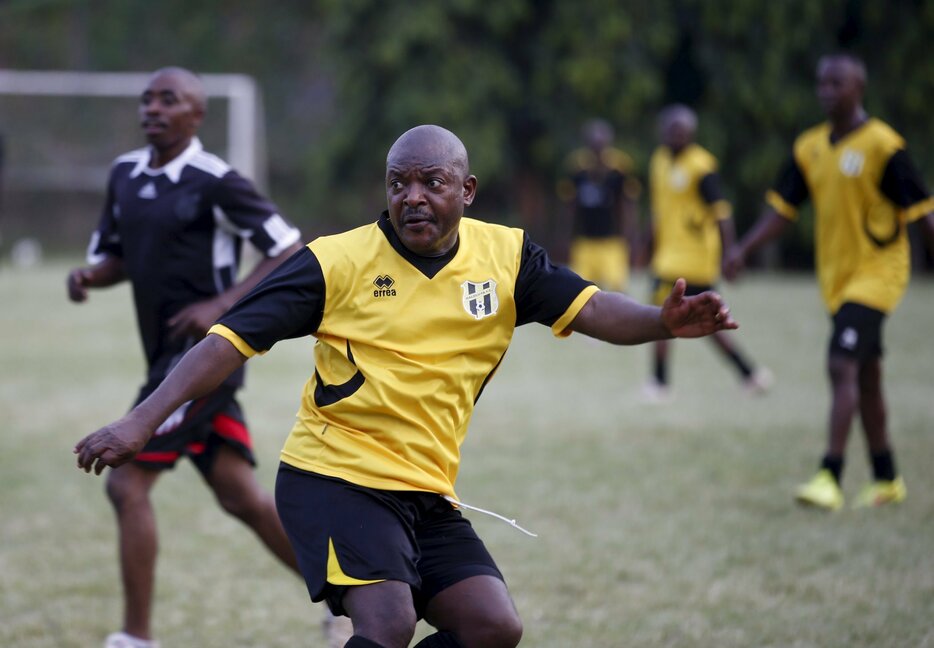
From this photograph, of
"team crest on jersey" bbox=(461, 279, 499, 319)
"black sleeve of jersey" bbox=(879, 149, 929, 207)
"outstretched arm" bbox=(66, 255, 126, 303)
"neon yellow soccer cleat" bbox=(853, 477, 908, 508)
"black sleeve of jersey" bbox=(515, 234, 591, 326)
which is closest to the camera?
"team crest on jersey" bbox=(461, 279, 499, 319)

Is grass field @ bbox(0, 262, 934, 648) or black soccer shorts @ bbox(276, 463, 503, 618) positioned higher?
black soccer shorts @ bbox(276, 463, 503, 618)

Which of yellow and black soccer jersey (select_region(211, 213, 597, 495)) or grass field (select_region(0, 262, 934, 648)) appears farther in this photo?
grass field (select_region(0, 262, 934, 648))

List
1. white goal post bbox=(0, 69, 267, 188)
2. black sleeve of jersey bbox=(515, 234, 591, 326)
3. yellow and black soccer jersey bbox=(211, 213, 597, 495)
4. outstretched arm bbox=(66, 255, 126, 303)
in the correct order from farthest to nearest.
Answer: white goal post bbox=(0, 69, 267, 188) → outstretched arm bbox=(66, 255, 126, 303) → black sleeve of jersey bbox=(515, 234, 591, 326) → yellow and black soccer jersey bbox=(211, 213, 597, 495)

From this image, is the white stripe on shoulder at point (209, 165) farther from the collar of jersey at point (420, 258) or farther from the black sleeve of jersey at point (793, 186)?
the black sleeve of jersey at point (793, 186)

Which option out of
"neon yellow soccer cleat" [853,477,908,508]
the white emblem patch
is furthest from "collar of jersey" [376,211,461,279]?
"neon yellow soccer cleat" [853,477,908,508]

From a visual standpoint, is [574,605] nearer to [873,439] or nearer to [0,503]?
[873,439]

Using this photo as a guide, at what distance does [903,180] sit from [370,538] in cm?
437

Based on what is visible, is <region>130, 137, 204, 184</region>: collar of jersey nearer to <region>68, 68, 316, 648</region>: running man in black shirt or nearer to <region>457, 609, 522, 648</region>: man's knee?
<region>68, 68, 316, 648</region>: running man in black shirt

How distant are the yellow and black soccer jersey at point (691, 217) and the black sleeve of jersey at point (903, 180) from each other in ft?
11.9

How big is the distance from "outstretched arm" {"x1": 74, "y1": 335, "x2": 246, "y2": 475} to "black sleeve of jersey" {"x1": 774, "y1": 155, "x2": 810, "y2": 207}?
4.64m

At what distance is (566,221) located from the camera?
1096 inches

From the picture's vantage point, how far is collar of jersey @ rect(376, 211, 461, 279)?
3.44m

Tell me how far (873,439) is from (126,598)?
434cm

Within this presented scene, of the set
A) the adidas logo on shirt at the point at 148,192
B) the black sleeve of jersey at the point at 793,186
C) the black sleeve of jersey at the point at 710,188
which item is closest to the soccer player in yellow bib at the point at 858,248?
the black sleeve of jersey at the point at 793,186
